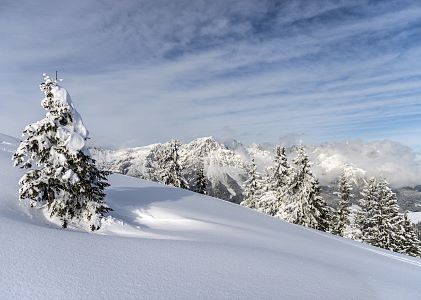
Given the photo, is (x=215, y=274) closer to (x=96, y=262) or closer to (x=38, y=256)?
(x=96, y=262)

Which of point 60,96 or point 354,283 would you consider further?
point 60,96

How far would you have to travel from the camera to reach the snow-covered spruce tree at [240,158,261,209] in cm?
5145

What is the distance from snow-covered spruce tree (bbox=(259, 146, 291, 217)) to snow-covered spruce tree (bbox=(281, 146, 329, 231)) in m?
4.61

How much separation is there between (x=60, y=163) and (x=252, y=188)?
4277 cm

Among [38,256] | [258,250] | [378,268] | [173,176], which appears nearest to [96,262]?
[38,256]

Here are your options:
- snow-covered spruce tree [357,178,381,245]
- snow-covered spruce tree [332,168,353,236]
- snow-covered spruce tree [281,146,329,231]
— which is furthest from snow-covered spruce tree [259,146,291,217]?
snow-covered spruce tree [357,178,381,245]

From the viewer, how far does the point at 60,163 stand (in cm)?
1142

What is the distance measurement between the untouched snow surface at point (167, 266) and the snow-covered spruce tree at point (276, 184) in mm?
28893

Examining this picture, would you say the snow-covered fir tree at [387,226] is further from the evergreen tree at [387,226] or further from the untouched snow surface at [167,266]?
the untouched snow surface at [167,266]

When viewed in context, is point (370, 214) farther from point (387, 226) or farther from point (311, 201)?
point (311, 201)

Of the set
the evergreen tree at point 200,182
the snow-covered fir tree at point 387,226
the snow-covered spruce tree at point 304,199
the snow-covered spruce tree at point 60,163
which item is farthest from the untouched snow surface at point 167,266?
the evergreen tree at point 200,182

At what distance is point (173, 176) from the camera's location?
47438mm

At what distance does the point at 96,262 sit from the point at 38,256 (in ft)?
3.47

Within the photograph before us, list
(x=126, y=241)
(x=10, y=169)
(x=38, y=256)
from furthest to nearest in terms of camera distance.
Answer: (x=10, y=169)
(x=126, y=241)
(x=38, y=256)
